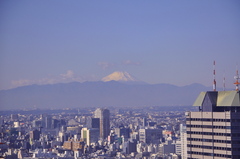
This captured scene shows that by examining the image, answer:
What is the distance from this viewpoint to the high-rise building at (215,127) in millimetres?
20516

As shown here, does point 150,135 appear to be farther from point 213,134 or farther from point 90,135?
point 213,134

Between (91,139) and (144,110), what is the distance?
69541 mm

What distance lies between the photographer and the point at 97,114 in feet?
315

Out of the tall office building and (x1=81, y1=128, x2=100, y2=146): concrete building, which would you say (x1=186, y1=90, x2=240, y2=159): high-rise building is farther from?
the tall office building

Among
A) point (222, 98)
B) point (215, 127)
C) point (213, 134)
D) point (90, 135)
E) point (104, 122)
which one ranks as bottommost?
point (90, 135)

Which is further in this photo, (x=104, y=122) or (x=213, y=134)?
(x=104, y=122)

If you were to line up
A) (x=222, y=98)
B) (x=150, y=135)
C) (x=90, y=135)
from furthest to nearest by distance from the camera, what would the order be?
(x=90, y=135)
(x=150, y=135)
(x=222, y=98)

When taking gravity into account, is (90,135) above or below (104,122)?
below

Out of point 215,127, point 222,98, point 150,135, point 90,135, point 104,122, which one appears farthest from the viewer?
point 104,122

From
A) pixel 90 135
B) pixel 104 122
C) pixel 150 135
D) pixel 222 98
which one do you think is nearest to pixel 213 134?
pixel 222 98

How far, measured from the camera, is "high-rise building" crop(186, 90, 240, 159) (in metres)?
20.5

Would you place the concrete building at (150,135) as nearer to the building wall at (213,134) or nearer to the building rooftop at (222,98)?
the building wall at (213,134)

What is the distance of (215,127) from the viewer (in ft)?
69.6

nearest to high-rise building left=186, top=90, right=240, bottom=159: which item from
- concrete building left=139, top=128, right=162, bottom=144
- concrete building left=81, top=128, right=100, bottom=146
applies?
concrete building left=139, top=128, right=162, bottom=144
